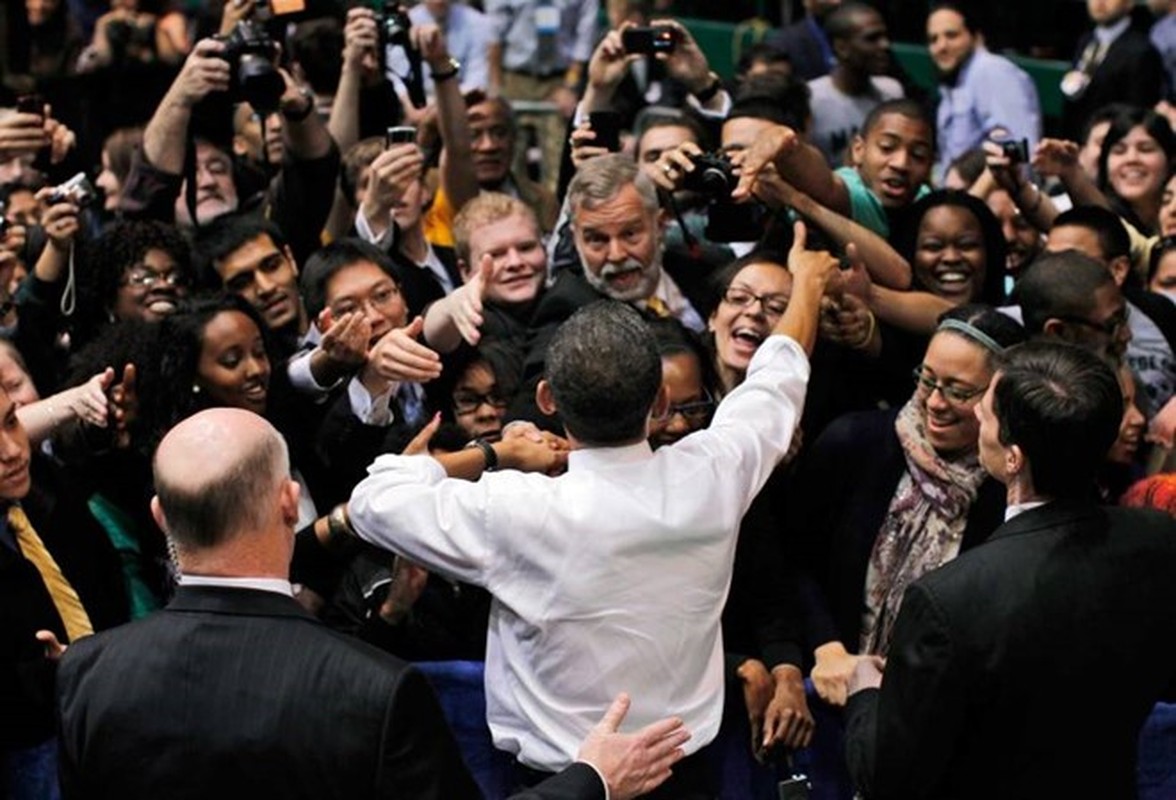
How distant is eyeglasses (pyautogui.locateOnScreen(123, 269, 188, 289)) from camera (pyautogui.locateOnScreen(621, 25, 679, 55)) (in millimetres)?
1600

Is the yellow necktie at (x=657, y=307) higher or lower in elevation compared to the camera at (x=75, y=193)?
lower

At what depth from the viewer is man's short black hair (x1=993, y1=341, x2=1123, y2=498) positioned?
3.65 m

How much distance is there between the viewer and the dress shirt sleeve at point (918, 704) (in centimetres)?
356

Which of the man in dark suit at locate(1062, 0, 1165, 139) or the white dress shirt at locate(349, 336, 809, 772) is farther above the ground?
the white dress shirt at locate(349, 336, 809, 772)

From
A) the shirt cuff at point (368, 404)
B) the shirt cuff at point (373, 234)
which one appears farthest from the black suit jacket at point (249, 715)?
the shirt cuff at point (373, 234)

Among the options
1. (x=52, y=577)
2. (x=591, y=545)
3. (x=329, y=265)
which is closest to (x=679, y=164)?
(x=329, y=265)

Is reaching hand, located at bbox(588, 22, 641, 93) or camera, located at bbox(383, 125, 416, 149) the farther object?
reaching hand, located at bbox(588, 22, 641, 93)

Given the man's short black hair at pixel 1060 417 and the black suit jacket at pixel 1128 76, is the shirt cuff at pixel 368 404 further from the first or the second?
the black suit jacket at pixel 1128 76

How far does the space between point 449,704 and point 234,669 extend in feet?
3.89

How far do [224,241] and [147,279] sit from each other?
0.30 m

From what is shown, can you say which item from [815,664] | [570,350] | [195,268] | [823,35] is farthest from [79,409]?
[823,35]

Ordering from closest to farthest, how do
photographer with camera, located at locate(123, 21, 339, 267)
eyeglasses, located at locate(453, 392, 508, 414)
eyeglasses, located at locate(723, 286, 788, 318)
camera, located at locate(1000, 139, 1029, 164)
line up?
eyeglasses, located at locate(723, 286, 788, 318) → eyeglasses, located at locate(453, 392, 508, 414) → photographer with camera, located at locate(123, 21, 339, 267) → camera, located at locate(1000, 139, 1029, 164)

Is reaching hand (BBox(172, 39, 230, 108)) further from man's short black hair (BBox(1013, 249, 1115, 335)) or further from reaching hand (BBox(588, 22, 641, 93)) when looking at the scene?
man's short black hair (BBox(1013, 249, 1115, 335))

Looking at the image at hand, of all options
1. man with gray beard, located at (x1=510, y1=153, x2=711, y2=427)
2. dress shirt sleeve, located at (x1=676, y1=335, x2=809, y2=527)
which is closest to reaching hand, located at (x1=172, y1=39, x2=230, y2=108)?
man with gray beard, located at (x1=510, y1=153, x2=711, y2=427)
